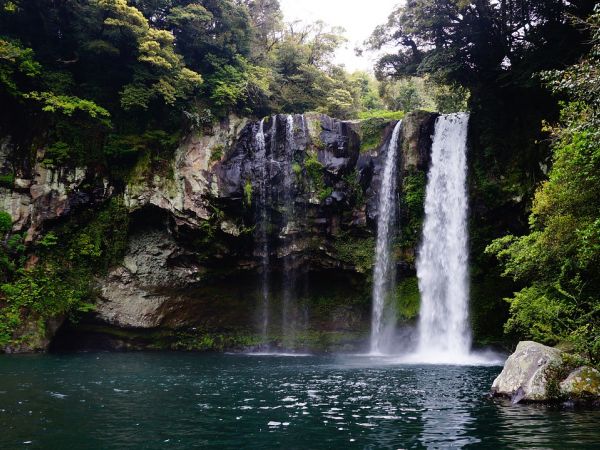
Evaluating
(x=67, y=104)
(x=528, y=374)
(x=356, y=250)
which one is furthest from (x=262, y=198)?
(x=528, y=374)

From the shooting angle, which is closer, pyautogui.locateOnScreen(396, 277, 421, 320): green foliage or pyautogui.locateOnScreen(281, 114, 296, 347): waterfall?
pyautogui.locateOnScreen(396, 277, 421, 320): green foliage

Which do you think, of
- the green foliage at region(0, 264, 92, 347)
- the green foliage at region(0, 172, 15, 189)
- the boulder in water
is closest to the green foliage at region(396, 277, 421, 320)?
the boulder in water

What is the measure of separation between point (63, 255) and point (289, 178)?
9.90 meters

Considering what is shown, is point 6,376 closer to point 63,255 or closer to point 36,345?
point 36,345

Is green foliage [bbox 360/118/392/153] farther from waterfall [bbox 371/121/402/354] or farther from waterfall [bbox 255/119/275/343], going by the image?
waterfall [bbox 255/119/275/343]

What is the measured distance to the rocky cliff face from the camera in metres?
21.2

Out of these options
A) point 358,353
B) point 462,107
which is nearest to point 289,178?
point 358,353

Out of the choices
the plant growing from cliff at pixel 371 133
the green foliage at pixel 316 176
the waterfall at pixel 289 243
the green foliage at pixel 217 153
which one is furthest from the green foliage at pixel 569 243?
the green foliage at pixel 217 153

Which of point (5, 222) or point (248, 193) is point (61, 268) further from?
point (248, 193)

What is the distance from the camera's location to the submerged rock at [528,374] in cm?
941

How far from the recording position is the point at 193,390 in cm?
1130

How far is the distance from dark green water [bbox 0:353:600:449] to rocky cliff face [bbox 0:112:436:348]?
756 centimetres

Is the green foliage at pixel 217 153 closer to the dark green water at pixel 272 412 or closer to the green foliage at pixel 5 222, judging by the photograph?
the green foliage at pixel 5 222

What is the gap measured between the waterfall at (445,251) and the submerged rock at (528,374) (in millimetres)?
9262
